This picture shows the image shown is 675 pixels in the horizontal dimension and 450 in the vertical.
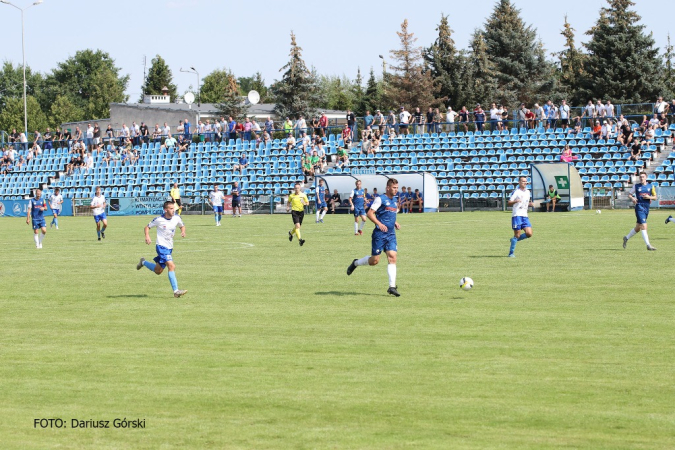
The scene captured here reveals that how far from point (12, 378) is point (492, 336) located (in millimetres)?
5812

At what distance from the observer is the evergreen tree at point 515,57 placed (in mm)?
92312

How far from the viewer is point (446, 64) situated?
97688mm

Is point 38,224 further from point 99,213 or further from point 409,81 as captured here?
point 409,81

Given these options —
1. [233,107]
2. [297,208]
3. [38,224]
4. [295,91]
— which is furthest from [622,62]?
[38,224]

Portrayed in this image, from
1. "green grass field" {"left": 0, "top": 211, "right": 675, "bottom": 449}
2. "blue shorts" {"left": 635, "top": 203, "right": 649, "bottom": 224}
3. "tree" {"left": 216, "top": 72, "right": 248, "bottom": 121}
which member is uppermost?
"tree" {"left": 216, "top": 72, "right": 248, "bottom": 121}

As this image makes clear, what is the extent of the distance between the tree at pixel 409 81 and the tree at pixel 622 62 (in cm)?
1826

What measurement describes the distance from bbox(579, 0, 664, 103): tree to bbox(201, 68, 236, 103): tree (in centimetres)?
6670

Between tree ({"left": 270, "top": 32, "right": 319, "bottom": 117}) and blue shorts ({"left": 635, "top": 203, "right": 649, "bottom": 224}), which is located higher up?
tree ({"left": 270, "top": 32, "right": 319, "bottom": 117})

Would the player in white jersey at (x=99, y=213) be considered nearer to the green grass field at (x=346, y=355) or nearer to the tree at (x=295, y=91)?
the green grass field at (x=346, y=355)

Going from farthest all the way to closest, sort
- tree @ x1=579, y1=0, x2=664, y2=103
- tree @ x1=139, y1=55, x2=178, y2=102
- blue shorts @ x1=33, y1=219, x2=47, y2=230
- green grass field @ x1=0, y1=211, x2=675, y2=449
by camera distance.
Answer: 1. tree @ x1=139, y1=55, x2=178, y2=102
2. tree @ x1=579, y1=0, x2=664, y2=103
3. blue shorts @ x1=33, y1=219, x2=47, y2=230
4. green grass field @ x1=0, y1=211, x2=675, y2=449

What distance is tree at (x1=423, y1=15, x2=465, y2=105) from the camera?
95.8 m

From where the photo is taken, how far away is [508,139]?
175 feet

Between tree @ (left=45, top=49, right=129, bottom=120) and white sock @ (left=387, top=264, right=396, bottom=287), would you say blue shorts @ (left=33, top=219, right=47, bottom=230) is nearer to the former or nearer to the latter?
white sock @ (left=387, top=264, right=396, bottom=287)

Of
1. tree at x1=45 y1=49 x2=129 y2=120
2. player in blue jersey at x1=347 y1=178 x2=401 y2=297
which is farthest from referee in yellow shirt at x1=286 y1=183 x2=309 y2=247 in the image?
tree at x1=45 y1=49 x2=129 y2=120
